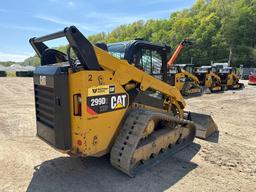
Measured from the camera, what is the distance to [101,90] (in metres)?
4.07

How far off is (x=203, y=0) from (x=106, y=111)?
309ft

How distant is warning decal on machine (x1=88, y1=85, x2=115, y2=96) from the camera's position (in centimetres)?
391

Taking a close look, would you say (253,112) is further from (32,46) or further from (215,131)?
(32,46)

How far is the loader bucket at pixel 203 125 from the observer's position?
6684 mm

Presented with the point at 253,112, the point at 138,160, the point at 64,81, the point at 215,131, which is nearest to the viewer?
the point at 64,81

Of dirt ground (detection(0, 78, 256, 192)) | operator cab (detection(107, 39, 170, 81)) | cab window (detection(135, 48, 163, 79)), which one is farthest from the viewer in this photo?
cab window (detection(135, 48, 163, 79))

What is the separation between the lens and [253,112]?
1102 cm

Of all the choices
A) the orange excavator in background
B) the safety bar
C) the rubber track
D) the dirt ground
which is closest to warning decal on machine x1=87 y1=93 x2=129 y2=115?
the rubber track

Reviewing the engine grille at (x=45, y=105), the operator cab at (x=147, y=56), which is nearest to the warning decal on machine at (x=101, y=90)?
the engine grille at (x=45, y=105)

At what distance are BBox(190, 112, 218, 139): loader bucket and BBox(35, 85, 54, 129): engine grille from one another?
159 inches

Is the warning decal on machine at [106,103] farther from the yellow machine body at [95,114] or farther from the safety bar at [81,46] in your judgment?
the safety bar at [81,46]

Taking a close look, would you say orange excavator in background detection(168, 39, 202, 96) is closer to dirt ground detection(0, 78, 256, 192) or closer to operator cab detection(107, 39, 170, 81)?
dirt ground detection(0, 78, 256, 192)

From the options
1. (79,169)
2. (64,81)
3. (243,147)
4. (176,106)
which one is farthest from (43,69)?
(243,147)

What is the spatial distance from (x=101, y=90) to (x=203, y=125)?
376 cm
